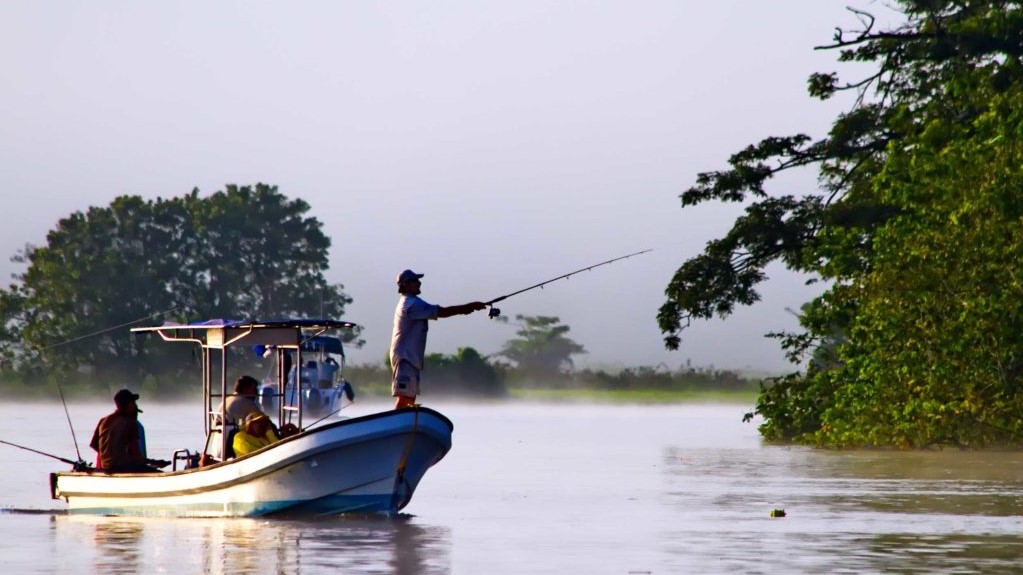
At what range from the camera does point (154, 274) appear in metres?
114

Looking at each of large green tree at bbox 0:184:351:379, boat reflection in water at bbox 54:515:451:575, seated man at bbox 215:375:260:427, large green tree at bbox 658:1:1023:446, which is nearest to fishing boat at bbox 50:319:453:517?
seated man at bbox 215:375:260:427

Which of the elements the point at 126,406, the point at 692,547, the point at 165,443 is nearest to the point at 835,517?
the point at 692,547

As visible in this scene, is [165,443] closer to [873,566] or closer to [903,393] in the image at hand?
[903,393]

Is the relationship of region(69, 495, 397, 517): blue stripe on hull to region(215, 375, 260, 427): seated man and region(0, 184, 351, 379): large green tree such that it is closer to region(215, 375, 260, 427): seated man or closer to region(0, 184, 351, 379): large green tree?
region(215, 375, 260, 427): seated man

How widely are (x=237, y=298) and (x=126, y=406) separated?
97.5m

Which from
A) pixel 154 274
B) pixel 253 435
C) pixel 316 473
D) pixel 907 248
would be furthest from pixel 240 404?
pixel 154 274

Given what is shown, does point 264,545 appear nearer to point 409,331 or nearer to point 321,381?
point 409,331

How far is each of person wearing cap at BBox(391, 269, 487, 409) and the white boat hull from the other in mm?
343

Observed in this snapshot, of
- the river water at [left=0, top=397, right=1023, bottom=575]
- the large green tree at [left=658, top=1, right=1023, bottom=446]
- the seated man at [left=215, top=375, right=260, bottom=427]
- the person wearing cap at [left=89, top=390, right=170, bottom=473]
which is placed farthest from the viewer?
the large green tree at [left=658, top=1, right=1023, bottom=446]

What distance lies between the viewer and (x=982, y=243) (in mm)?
34562

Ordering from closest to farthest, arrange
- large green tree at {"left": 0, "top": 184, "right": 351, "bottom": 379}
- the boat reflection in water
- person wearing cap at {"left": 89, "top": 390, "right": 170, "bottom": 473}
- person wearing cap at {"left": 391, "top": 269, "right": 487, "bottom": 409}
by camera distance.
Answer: the boat reflection in water, person wearing cap at {"left": 391, "top": 269, "right": 487, "bottom": 409}, person wearing cap at {"left": 89, "top": 390, "right": 170, "bottom": 473}, large green tree at {"left": 0, "top": 184, "right": 351, "bottom": 379}

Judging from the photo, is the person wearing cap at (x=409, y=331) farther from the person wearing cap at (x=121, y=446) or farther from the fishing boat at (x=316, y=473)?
the person wearing cap at (x=121, y=446)

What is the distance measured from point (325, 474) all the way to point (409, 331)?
6.07 feet

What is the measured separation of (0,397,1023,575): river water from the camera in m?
16.4
